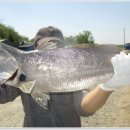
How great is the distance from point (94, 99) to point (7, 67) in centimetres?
47

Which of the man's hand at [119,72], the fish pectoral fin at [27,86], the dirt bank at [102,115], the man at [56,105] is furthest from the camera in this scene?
the dirt bank at [102,115]

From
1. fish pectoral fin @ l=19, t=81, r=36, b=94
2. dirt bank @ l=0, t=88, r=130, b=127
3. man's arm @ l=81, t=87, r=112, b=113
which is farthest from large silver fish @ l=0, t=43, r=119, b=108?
dirt bank @ l=0, t=88, r=130, b=127

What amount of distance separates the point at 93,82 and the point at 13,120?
7.77 feet

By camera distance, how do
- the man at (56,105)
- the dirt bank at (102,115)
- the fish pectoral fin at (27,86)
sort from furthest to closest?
1. the dirt bank at (102,115)
2. the man at (56,105)
3. the fish pectoral fin at (27,86)

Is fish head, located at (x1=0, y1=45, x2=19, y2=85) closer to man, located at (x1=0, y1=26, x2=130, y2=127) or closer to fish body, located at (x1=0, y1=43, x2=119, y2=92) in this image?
fish body, located at (x1=0, y1=43, x2=119, y2=92)

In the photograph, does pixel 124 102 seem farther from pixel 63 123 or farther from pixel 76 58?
pixel 76 58

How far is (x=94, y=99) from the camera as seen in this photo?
5.21 feet

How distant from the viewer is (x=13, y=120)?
3.61 m

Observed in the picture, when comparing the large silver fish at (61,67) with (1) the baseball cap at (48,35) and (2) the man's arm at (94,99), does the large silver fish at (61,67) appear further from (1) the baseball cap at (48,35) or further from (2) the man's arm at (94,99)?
(1) the baseball cap at (48,35)

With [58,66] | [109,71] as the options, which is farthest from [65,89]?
[109,71]

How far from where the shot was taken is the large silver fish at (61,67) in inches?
54.2

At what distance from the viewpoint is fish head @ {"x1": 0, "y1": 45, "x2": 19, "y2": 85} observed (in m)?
1.40

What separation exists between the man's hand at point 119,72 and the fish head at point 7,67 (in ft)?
1.42

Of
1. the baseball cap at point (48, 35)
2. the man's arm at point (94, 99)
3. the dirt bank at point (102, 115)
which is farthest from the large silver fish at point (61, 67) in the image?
the dirt bank at point (102, 115)
